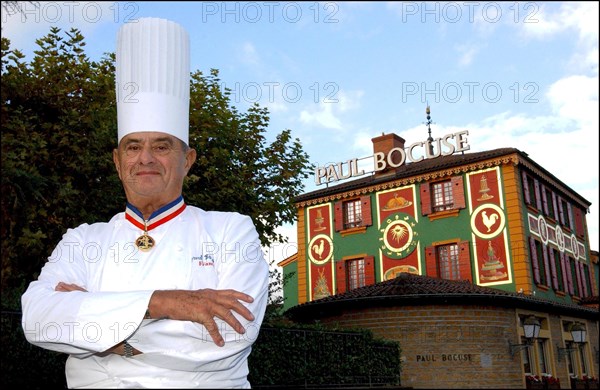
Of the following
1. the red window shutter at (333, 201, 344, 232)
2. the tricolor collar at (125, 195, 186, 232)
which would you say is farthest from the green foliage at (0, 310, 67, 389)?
the red window shutter at (333, 201, 344, 232)

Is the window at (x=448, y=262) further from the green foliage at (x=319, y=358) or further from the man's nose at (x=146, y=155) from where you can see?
the man's nose at (x=146, y=155)

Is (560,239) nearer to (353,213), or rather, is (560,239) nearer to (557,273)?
(557,273)

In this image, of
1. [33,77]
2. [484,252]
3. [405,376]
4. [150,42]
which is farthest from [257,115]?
[484,252]

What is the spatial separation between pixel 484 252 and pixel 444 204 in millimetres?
2649

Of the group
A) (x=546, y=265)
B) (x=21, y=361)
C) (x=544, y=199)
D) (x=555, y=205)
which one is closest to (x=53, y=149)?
(x=21, y=361)

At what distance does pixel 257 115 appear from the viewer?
12906 millimetres

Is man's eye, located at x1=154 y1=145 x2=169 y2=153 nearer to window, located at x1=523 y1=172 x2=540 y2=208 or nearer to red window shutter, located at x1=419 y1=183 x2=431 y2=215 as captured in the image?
red window shutter, located at x1=419 y1=183 x2=431 y2=215

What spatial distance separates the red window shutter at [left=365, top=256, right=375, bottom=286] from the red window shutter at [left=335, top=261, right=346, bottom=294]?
1.10 meters

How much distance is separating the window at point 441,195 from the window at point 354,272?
3352mm

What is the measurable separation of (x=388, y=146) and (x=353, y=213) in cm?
351

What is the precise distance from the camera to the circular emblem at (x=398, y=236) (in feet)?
84.9

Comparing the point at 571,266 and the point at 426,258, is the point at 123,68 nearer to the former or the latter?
the point at 426,258

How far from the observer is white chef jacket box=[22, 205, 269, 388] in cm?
275

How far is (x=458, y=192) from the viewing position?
24.7 meters
